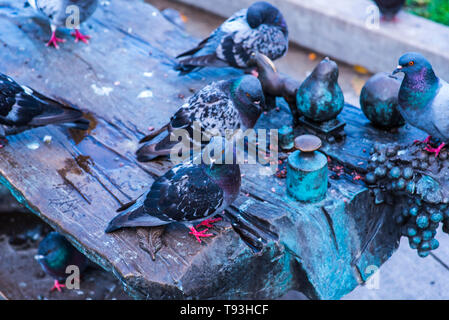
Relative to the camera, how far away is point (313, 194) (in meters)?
2.77

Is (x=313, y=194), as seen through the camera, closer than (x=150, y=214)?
No

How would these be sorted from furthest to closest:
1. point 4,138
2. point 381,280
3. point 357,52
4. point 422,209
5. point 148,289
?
point 357,52 → point 381,280 → point 4,138 → point 422,209 → point 148,289

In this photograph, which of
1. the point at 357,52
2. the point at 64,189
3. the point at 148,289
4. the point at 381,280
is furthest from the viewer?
the point at 357,52

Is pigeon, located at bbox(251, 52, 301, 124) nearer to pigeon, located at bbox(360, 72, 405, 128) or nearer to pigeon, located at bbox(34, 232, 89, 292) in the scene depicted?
pigeon, located at bbox(360, 72, 405, 128)

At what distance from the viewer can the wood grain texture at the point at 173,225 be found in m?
2.57

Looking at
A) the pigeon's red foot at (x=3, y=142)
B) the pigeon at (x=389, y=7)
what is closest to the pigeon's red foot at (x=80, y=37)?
the pigeon's red foot at (x=3, y=142)

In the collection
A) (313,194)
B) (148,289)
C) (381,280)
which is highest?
(313,194)

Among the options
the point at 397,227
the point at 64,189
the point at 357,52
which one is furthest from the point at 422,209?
the point at 357,52

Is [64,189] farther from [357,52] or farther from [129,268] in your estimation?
[357,52]

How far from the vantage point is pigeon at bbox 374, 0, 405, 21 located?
5363mm

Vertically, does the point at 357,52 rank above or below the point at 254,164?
below

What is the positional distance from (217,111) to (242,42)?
2.87 ft

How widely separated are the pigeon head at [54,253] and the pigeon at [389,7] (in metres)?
3.98

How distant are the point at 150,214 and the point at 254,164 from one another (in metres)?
0.84
